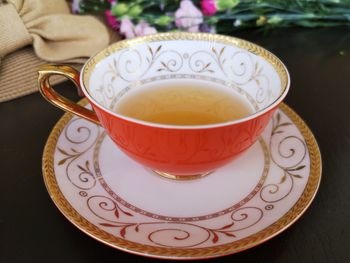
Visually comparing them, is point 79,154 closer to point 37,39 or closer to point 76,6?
point 37,39

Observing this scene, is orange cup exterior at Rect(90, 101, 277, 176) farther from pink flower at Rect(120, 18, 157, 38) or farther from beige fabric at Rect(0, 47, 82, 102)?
pink flower at Rect(120, 18, 157, 38)

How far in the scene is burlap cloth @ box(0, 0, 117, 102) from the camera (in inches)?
28.6

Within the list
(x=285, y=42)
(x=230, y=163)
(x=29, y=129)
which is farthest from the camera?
(x=285, y=42)

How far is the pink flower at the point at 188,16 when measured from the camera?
88 centimetres

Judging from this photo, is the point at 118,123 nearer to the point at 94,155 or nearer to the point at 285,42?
the point at 94,155

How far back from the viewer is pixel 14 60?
2.46 ft

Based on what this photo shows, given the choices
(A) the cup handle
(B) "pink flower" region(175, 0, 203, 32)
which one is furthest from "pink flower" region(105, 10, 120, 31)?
(A) the cup handle

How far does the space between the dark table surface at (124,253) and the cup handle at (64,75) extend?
4.0 inches

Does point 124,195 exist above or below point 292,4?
below

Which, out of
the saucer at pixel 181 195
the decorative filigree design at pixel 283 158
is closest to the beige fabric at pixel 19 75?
the saucer at pixel 181 195

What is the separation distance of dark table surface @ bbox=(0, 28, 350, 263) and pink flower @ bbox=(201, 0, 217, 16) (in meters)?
0.21

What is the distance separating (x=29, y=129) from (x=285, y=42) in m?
0.60

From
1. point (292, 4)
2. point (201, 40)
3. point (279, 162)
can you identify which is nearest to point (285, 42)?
point (292, 4)

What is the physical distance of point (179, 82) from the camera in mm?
686
